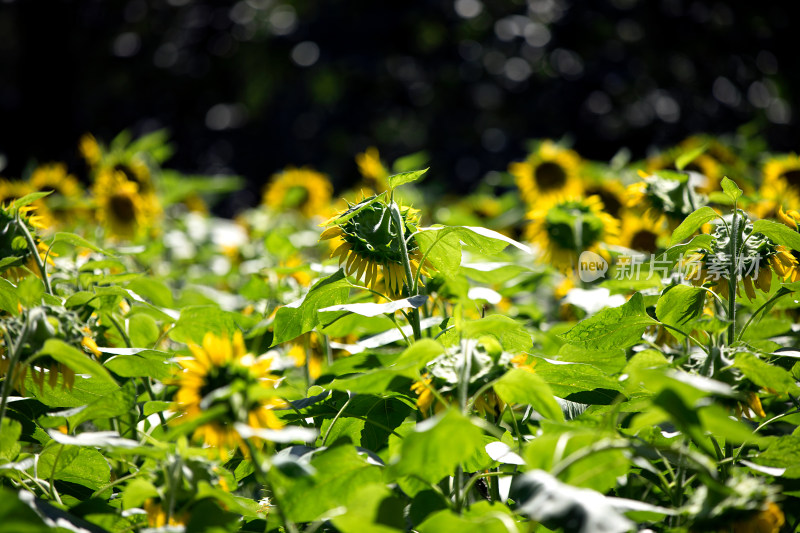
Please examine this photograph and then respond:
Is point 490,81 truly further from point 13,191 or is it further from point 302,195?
point 13,191

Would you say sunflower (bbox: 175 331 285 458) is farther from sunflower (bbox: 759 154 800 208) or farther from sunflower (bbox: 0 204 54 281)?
sunflower (bbox: 759 154 800 208)

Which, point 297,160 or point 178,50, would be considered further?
point 178,50

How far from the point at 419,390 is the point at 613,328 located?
39cm

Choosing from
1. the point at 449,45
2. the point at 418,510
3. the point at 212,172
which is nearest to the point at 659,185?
the point at 418,510

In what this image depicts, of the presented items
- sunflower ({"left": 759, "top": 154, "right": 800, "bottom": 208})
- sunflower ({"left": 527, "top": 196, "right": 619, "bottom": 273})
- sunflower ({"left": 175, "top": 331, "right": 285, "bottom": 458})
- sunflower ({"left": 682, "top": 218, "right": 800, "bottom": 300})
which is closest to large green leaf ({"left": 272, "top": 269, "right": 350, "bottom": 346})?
sunflower ({"left": 175, "top": 331, "right": 285, "bottom": 458})

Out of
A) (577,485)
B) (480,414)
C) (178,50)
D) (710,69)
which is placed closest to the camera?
(577,485)

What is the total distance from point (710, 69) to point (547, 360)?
4.89 m

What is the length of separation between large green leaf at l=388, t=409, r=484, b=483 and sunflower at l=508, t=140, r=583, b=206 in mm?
1953

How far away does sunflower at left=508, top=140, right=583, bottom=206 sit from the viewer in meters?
2.62

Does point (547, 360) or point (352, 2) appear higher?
point (352, 2)

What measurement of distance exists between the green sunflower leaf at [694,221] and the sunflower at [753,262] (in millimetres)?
58

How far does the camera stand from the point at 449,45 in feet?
17.7

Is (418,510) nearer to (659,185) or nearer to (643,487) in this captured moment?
(643,487)

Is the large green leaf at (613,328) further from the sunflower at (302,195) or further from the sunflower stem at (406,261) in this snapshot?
the sunflower at (302,195)
